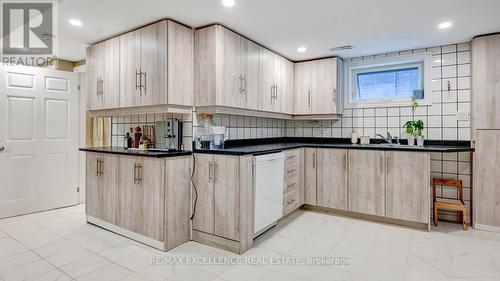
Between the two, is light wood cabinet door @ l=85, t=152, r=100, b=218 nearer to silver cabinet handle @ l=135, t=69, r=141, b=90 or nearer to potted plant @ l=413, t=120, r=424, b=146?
silver cabinet handle @ l=135, t=69, r=141, b=90

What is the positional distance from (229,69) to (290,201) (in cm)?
181

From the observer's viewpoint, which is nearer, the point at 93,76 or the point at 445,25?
the point at 445,25

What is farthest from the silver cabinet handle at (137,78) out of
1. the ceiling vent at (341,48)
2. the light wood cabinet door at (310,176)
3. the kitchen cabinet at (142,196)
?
the ceiling vent at (341,48)

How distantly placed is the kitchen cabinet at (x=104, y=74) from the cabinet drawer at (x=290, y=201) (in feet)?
7.53

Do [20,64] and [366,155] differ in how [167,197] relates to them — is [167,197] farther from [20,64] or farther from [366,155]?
[20,64]

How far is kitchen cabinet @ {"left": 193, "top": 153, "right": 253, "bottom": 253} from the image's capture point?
2527mm

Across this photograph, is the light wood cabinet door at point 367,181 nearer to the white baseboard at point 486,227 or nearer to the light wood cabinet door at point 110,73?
the white baseboard at point 486,227

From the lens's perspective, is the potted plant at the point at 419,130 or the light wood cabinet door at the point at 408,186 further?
the potted plant at the point at 419,130

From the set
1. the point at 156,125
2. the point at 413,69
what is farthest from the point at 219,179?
the point at 413,69

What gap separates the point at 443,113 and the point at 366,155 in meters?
1.18

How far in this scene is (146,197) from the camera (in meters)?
2.66

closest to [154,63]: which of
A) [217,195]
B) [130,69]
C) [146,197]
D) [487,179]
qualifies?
[130,69]

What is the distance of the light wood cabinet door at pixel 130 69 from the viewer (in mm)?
2859

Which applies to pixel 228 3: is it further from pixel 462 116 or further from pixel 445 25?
pixel 462 116
